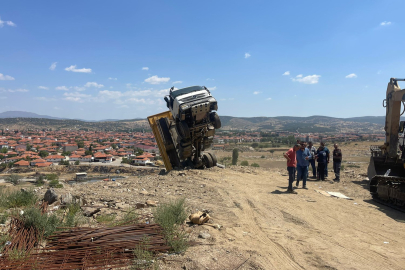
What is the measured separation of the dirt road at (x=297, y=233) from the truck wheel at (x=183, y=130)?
3.38 metres

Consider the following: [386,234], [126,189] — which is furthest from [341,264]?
[126,189]

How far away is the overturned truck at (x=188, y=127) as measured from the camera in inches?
475

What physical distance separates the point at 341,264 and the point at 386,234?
2.31 m

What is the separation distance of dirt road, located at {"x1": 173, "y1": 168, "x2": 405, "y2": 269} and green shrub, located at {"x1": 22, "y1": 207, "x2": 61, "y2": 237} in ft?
7.03

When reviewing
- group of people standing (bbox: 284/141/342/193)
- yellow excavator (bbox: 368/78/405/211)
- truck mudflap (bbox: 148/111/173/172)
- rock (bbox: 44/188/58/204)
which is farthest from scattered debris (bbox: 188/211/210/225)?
truck mudflap (bbox: 148/111/173/172)

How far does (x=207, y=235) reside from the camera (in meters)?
5.20

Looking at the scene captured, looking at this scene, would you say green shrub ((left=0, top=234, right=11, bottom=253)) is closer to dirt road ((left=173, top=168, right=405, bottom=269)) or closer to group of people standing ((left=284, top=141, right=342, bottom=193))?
dirt road ((left=173, top=168, right=405, bottom=269))

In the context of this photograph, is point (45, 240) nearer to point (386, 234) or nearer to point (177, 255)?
point (177, 255)

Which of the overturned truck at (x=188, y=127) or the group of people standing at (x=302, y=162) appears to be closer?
the group of people standing at (x=302, y=162)

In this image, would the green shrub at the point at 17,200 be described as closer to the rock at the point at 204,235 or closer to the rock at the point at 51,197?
the rock at the point at 51,197

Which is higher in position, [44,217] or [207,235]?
[44,217]

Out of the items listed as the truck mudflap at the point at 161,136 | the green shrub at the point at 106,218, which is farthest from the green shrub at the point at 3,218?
the truck mudflap at the point at 161,136

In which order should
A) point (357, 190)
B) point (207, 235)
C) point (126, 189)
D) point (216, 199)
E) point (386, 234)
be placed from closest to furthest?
point (207, 235) < point (386, 234) < point (216, 199) < point (126, 189) < point (357, 190)

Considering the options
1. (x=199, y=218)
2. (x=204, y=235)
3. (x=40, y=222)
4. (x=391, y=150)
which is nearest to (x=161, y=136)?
(x=199, y=218)
